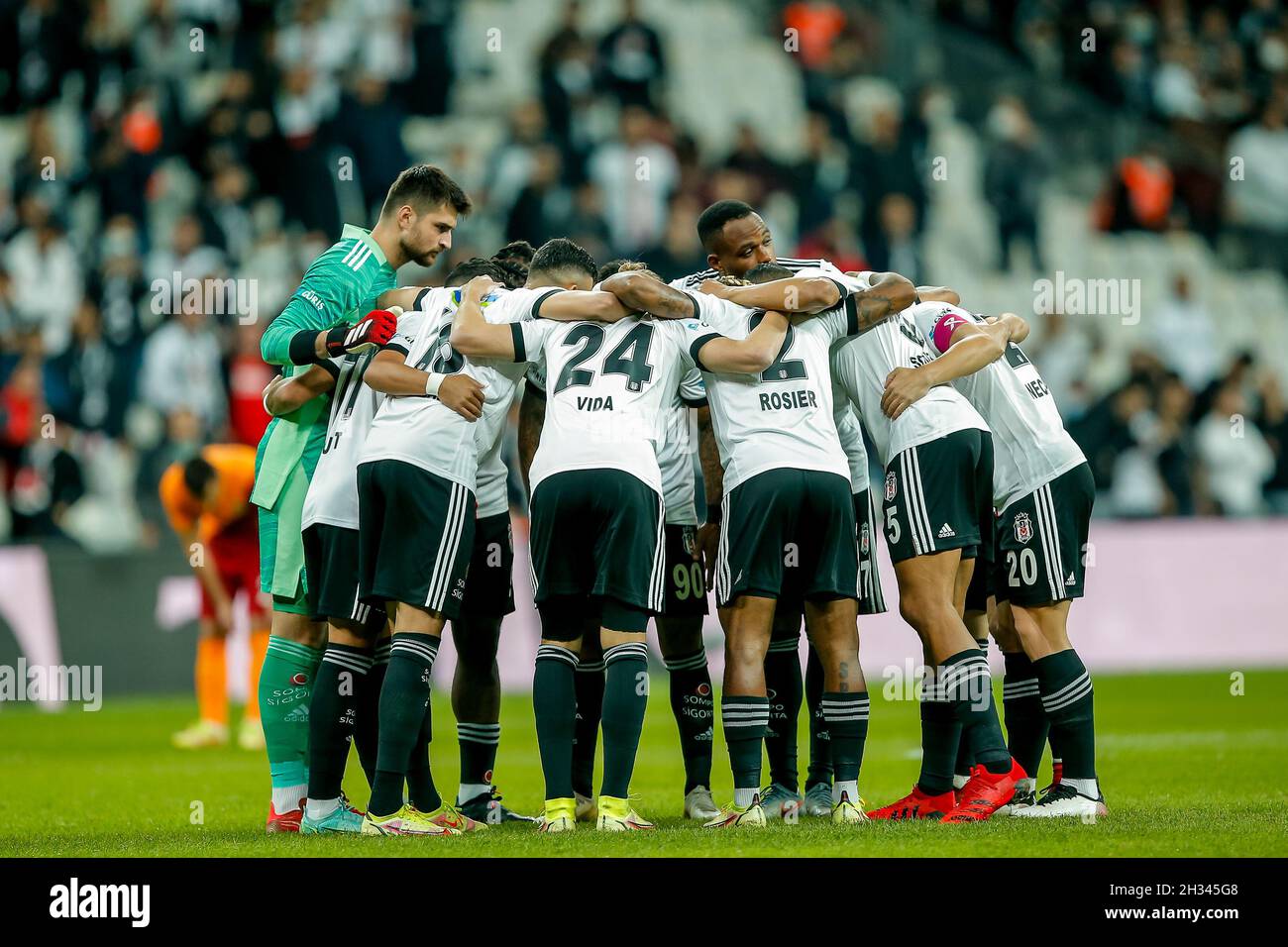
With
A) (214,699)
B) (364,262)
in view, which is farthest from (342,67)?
(364,262)

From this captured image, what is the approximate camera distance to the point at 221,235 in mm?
18344

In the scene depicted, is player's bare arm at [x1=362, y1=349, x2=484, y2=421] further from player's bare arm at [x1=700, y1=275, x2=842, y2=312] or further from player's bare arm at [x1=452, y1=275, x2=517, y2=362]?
player's bare arm at [x1=700, y1=275, x2=842, y2=312]

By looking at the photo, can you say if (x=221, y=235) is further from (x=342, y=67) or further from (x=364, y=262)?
(x=364, y=262)

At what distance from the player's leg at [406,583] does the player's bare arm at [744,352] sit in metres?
1.21

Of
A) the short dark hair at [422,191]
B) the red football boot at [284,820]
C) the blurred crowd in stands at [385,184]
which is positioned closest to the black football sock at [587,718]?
the red football boot at [284,820]

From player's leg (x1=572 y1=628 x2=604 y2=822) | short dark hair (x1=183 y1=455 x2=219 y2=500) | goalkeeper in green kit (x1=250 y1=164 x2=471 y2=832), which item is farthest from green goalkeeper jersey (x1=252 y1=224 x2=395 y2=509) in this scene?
short dark hair (x1=183 y1=455 x2=219 y2=500)

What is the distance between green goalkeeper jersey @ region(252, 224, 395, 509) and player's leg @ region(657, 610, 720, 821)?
1882mm

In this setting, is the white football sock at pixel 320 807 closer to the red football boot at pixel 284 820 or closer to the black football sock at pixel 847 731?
the red football boot at pixel 284 820

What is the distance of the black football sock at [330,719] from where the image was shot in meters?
7.12

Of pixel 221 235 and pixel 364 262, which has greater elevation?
pixel 221 235

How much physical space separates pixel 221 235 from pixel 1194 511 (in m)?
10.9

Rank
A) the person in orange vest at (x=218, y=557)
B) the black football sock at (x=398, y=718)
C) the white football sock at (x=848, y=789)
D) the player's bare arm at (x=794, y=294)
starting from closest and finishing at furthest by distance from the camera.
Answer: the black football sock at (x=398, y=718)
the white football sock at (x=848, y=789)
the player's bare arm at (x=794, y=294)
the person in orange vest at (x=218, y=557)

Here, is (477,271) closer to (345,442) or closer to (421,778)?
(345,442)
